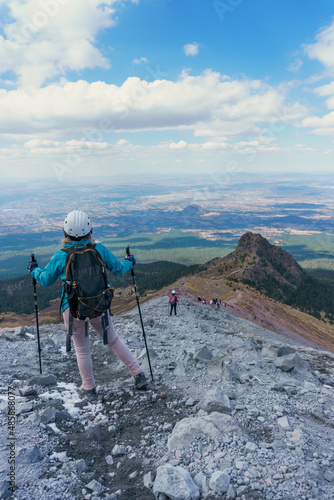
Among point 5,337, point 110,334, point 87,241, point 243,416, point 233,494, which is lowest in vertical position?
point 5,337

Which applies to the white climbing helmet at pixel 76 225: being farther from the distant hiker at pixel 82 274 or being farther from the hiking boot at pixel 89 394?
the hiking boot at pixel 89 394

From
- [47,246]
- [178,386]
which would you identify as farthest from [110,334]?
[47,246]

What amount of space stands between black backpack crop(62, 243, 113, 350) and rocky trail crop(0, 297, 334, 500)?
6.86 ft

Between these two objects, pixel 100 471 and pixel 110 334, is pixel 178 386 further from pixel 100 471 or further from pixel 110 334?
pixel 100 471

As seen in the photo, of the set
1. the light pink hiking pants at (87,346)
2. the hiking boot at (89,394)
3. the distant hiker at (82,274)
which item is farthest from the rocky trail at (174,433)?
the distant hiker at (82,274)

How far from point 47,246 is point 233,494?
175059 millimetres

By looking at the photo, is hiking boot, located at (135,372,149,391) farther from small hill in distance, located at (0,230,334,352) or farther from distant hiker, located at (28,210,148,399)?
small hill in distance, located at (0,230,334,352)

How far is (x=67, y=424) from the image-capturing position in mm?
5566

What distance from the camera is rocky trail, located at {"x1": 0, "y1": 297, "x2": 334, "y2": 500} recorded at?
394 cm

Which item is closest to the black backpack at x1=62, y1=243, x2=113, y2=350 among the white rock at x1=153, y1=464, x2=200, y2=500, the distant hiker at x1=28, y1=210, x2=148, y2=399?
the distant hiker at x1=28, y1=210, x2=148, y2=399

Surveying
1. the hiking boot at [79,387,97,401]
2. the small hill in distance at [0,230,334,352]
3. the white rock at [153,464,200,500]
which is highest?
the white rock at [153,464,200,500]

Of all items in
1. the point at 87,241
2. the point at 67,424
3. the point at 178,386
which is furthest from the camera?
the point at 178,386

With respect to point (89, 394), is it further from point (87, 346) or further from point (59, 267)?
point (59, 267)

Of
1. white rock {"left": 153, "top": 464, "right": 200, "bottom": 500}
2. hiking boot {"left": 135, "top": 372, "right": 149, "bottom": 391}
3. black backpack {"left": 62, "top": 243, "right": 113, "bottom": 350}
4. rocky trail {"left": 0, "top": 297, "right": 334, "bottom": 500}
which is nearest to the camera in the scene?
white rock {"left": 153, "top": 464, "right": 200, "bottom": 500}
